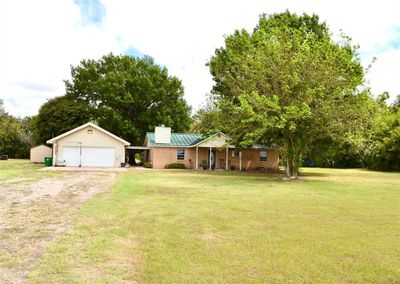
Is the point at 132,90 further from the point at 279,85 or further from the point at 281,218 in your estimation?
the point at 281,218

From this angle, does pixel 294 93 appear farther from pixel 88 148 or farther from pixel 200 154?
pixel 88 148

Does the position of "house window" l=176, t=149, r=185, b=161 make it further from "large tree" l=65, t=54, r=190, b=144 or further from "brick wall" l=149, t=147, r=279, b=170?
"large tree" l=65, t=54, r=190, b=144

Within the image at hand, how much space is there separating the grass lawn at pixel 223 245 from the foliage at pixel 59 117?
3726 cm

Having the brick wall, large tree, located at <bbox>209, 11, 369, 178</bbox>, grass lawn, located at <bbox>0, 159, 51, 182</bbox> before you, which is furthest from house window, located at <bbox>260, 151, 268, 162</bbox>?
grass lawn, located at <bbox>0, 159, 51, 182</bbox>

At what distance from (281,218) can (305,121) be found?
1569 centimetres

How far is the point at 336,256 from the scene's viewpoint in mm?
6395

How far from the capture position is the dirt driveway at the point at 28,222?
570 centimetres

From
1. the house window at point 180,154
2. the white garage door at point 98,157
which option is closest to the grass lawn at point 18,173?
the white garage door at point 98,157

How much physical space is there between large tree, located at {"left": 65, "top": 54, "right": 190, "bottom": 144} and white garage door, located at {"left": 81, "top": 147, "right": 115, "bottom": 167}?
9.44 meters

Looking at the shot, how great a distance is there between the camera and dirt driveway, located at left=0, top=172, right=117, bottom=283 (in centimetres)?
570

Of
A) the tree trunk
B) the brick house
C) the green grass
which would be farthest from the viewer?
the brick house

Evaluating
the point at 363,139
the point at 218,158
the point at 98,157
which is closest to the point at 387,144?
the point at 363,139

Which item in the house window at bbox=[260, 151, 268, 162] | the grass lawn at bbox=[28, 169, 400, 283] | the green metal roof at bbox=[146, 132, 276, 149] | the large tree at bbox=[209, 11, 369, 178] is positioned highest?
the large tree at bbox=[209, 11, 369, 178]

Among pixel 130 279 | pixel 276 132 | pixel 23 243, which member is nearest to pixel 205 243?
pixel 130 279
